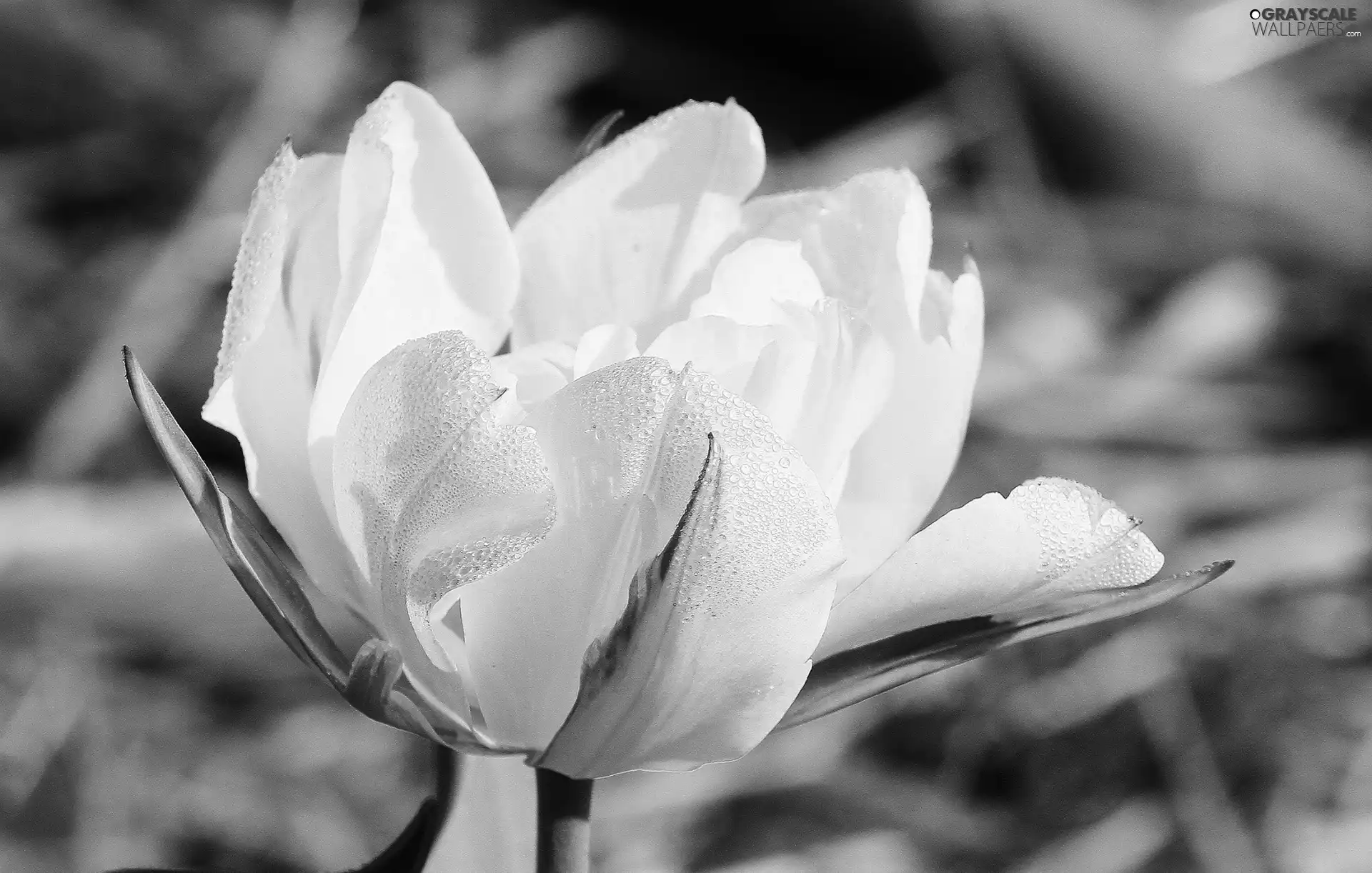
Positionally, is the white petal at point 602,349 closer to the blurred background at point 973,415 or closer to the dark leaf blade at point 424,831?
the dark leaf blade at point 424,831

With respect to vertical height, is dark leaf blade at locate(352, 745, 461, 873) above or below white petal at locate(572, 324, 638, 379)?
below

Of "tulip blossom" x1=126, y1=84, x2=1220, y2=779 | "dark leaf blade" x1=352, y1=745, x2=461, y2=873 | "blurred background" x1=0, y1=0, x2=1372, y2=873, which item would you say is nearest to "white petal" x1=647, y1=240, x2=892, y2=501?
"tulip blossom" x1=126, y1=84, x2=1220, y2=779

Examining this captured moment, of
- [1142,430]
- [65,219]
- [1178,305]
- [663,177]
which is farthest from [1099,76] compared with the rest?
[663,177]

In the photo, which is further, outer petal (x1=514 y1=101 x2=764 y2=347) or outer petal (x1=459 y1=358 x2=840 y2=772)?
outer petal (x1=514 y1=101 x2=764 y2=347)

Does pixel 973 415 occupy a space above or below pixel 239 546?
below

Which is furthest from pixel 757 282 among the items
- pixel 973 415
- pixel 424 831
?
pixel 973 415

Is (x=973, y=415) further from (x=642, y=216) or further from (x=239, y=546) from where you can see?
(x=239, y=546)

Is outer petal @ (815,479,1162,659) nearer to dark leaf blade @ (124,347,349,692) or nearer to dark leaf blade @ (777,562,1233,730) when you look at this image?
dark leaf blade @ (777,562,1233,730)
